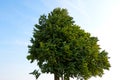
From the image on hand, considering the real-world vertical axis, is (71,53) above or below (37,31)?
below

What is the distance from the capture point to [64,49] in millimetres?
42875

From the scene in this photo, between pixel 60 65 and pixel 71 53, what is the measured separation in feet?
8.34

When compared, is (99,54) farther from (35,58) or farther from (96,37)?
(35,58)

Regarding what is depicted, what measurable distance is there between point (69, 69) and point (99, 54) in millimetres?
7244

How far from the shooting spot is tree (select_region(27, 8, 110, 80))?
43000mm

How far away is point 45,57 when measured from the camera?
43.2m

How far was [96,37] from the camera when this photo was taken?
4947 cm

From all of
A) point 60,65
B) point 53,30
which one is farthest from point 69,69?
point 53,30

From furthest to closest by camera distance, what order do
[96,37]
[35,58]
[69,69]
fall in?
[96,37] < [35,58] < [69,69]

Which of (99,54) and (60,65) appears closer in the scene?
(60,65)

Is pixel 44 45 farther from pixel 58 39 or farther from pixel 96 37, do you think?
pixel 96 37

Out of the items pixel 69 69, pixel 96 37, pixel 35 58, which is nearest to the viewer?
pixel 69 69

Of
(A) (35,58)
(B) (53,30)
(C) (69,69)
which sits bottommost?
(C) (69,69)

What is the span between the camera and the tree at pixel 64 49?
1693 inches
